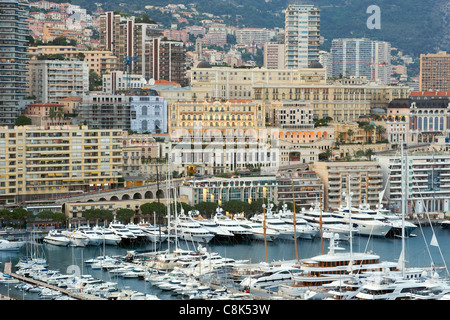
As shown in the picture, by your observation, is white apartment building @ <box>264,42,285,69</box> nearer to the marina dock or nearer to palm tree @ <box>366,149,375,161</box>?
palm tree @ <box>366,149,375,161</box>

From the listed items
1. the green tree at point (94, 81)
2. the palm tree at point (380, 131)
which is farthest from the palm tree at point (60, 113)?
the palm tree at point (380, 131)

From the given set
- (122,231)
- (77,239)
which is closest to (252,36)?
(122,231)

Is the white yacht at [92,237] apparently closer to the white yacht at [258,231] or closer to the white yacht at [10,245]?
the white yacht at [10,245]

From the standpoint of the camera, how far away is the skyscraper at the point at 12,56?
43.4 m

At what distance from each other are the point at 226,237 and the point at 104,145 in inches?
276

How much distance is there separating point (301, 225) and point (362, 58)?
33.5m

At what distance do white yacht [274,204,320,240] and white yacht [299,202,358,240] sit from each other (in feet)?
1.00

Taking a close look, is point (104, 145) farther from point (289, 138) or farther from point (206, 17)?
point (206, 17)

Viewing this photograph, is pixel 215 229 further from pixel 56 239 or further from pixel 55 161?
pixel 55 161

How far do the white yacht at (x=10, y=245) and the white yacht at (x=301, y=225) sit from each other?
872 cm

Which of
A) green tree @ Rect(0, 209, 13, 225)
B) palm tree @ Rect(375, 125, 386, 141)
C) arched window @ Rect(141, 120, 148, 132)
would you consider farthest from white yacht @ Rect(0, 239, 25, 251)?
palm tree @ Rect(375, 125, 386, 141)
